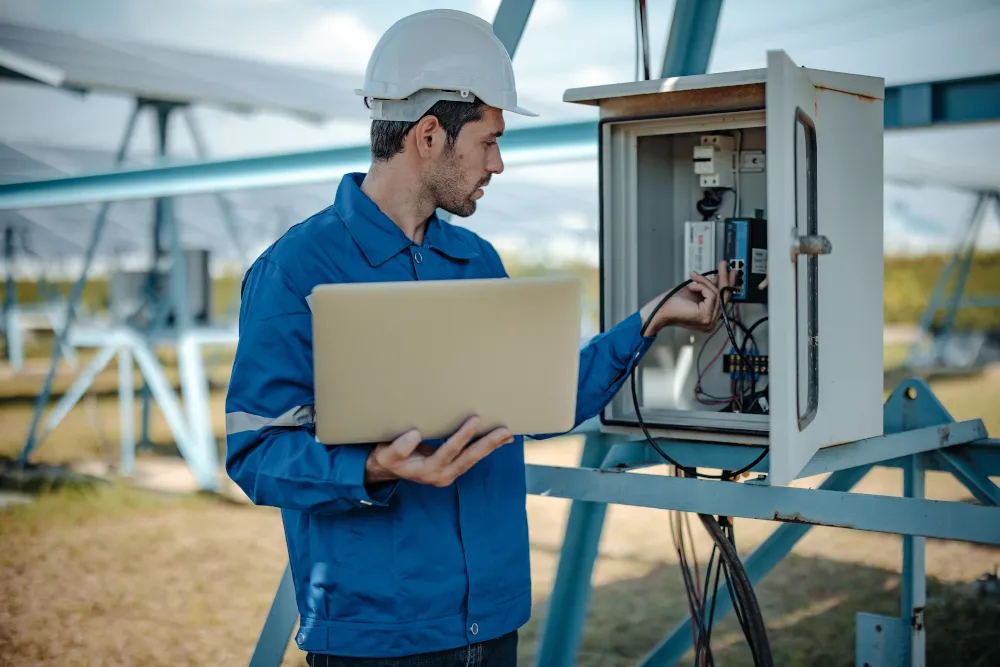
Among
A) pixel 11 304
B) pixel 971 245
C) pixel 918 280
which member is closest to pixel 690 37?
pixel 971 245

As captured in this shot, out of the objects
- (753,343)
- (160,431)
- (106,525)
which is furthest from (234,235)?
(753,343)

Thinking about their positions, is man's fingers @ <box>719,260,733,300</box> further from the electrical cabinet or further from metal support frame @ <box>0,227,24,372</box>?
metal support frame @ <box>0,227,24,372</box>

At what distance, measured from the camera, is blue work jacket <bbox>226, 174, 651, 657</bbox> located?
4.57 ft

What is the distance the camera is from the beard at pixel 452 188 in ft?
5.30

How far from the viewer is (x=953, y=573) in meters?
4.82

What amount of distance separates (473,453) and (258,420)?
334mm

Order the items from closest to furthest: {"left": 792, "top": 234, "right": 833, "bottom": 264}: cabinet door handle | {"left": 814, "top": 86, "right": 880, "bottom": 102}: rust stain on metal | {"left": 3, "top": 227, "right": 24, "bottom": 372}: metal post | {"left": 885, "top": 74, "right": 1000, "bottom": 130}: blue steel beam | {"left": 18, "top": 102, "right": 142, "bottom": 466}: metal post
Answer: {"left": 792, "top": 234, "right": 833, "bottom": 264}: cabinet door handle < {"left": 814, "top": 86, "right": 880, "bottom": 102}: rust stain on metal < {"left": 885, "top": 74, "right": 1000, "bottom": 130}: blue steel beam < {"left": 18, "top": 102, "right": 142, "bottom": 466}: metal post < {"left": 3, "top": 227, "right": 24, "bottom": 372}: metal post

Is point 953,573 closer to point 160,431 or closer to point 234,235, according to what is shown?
point 234,235

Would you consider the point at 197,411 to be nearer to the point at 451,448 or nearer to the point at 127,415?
the point at 127,415

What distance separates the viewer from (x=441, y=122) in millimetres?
1607

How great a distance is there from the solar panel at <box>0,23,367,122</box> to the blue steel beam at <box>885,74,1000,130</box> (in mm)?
5498

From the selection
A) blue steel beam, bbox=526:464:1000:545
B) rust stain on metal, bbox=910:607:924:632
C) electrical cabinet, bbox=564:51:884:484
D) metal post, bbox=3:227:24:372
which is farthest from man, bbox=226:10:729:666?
metal post, bbox=3:227:24:372

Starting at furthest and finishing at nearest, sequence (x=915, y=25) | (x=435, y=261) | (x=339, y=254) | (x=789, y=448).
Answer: (x=915, y=25) → (x=435, y=261) → (x=339, y=254) → (x=789, y=448)

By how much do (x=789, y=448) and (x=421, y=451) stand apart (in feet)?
1.84
